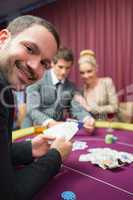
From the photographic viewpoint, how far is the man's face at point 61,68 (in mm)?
2643

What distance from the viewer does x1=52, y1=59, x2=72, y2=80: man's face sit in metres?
2.64

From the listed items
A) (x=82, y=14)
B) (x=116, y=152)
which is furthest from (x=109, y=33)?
(x=116, y=152)

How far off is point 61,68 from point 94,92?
2.11ft

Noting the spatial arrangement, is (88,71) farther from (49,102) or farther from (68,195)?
(68,195)

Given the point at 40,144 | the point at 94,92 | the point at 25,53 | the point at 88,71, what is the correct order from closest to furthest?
the point at 25,53 < the point at 40,144 < the point at 88,71 < the point at 94,92

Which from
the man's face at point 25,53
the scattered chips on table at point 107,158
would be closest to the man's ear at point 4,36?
the man's face at point 25,53

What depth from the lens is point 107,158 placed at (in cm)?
149

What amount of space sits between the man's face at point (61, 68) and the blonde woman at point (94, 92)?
0.97 ft

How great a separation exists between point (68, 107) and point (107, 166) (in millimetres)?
1408

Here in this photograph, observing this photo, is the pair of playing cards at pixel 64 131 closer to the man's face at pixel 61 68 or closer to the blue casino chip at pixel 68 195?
the blue casino chip at pixel 68 195

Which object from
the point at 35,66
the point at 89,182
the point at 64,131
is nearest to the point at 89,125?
the point at 64,131

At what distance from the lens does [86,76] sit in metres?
3.06

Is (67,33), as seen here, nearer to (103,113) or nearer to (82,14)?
(82,14)

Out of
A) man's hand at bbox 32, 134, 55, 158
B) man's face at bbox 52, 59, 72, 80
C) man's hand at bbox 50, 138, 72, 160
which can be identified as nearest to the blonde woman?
man's face at bbox 52, 59, 72, 80
